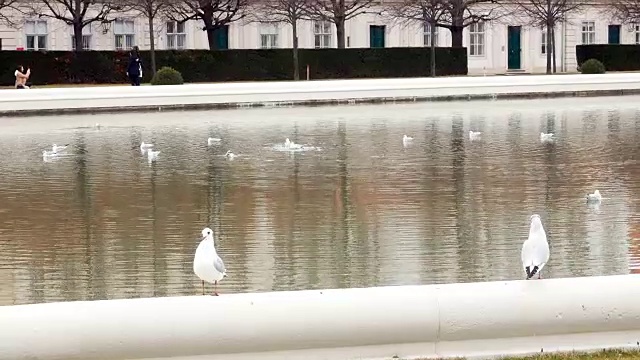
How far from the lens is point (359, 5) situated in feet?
165

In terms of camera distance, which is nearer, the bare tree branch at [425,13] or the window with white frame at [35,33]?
the bare tree branch at [425,13]

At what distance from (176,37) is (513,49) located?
14.4 m

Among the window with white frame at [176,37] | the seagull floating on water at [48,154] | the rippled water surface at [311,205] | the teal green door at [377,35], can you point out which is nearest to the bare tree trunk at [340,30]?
the teal green door at [377,35]

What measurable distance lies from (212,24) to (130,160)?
27.8 meters

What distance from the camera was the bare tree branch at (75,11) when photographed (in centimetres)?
4416

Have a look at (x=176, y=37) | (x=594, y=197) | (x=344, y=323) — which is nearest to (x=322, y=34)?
(x=176, y=37)

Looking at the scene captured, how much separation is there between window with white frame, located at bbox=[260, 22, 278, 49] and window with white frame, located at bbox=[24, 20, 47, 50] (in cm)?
834

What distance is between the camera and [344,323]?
6.91m

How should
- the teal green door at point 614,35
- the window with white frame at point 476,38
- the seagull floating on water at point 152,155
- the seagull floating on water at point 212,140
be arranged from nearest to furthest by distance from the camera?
the seagull floating on water at point 152,155, the seagull floating on water at point 212,140, the window with white frame at point 476,38, the teal green door at point 614,35

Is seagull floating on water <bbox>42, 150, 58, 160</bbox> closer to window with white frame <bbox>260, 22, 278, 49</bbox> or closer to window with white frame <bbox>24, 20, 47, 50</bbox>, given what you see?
window with white frame <bbox>24, 20, 47, 50</bbox>

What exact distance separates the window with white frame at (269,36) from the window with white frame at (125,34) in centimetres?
504

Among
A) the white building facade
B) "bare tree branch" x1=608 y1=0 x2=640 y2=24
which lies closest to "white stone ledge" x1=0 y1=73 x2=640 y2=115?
"bare tree branch" x1=608 y1=0 x2=640 y2=24

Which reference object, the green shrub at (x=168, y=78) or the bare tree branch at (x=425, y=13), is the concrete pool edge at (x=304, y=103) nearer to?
the green shrub at (x=168, y=78)

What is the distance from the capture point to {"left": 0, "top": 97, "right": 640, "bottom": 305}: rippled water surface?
10.5 meters
